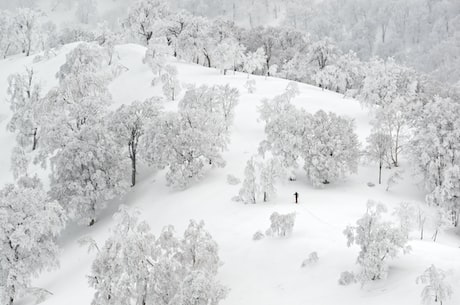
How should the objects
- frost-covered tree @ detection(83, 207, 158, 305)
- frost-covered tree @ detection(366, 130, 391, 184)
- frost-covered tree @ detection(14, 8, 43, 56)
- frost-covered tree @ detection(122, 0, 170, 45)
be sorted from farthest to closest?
frost-covered tree @ detection(14, 8, 43, 56) → frost-covered tree @ detection(122, 0, 170, 45) → frost-covered tree @ detection(366, 130, 391, 184) → frost-covered tree @ detection(83, 207, 158, 305)

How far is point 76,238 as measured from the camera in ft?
164

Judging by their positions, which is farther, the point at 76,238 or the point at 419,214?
the point at 76,238

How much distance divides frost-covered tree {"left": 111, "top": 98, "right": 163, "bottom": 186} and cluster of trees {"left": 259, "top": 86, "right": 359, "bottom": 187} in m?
12.4

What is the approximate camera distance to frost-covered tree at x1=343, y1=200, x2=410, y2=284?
26.2 meters

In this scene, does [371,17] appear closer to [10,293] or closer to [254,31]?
[254,31]

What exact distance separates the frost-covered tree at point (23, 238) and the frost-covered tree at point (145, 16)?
69.0 metres

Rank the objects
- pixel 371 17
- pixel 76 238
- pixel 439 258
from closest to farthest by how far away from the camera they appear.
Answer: pixel 439 258
pixel 76 238
pixel 371 17

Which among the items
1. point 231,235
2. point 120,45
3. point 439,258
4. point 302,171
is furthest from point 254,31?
point 439,258

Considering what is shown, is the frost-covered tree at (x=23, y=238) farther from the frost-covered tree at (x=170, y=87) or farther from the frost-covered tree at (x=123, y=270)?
the frost-covered tree at (x=170, y=87)

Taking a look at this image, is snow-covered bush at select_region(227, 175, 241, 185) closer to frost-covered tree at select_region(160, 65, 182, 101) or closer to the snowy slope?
the snowy slope

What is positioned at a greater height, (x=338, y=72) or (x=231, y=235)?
(x=338, y=72)

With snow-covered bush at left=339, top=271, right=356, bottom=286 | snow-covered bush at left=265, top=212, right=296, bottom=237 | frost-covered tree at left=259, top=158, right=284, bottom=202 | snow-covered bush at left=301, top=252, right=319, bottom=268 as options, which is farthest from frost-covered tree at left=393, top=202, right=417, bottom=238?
frost-covered tree at left=259, top=158, right=284, bottom=202

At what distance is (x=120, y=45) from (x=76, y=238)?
55.5 m

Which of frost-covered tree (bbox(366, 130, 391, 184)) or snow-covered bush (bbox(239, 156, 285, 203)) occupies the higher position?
frost-covered tree (bbox(366, 130, 391, 184))
